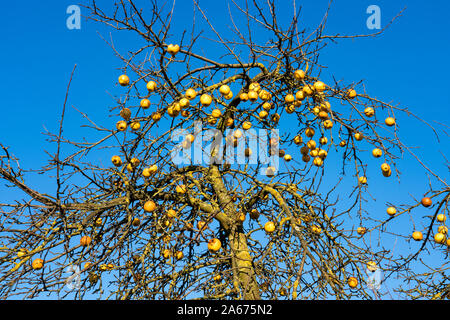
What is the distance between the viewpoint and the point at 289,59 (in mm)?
5387

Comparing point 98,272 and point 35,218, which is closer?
point 35,218

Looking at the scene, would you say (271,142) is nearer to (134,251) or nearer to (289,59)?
(289,59)

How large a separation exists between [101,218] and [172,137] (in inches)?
56.0

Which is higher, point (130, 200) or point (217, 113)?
point (217, 113)

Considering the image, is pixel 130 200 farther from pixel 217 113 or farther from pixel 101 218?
pixel 217 113
